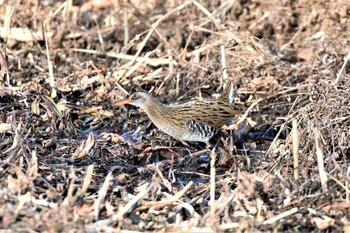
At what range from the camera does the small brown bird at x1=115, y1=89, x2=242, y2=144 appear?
253 inches

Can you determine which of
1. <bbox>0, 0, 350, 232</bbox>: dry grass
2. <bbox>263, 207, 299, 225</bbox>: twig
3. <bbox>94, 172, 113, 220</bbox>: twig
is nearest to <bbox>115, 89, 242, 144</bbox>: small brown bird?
<bbox>0, 0, 350, 232</bbox>: dry grass

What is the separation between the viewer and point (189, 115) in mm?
6512

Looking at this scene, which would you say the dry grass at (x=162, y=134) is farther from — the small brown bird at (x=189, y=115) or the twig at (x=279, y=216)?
the small brown bird at (x=189, y=115)

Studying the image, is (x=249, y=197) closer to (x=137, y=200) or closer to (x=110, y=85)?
(x=137, y=200)

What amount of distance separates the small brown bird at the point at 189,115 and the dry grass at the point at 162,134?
0.52 ft

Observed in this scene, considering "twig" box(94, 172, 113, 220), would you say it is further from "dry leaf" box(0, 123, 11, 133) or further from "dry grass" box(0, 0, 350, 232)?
"dry leaf" box(0, 123, 11, 133)

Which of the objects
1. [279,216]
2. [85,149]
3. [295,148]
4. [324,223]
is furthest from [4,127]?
[324,223]

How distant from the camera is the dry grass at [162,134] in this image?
454cm

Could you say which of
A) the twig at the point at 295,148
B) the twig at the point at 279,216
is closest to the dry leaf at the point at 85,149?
the twig at the point at 295,148

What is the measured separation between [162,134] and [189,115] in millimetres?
365

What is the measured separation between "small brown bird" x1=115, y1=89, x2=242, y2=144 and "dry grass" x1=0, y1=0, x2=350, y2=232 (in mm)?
158

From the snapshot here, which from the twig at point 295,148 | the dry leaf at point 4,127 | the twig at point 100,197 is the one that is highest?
the twig at point 295,148

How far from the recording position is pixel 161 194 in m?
4.82

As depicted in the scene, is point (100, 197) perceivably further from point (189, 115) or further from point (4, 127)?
point (189, 115)
